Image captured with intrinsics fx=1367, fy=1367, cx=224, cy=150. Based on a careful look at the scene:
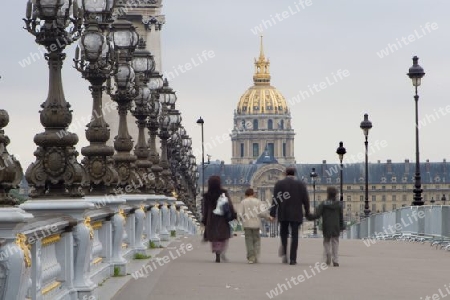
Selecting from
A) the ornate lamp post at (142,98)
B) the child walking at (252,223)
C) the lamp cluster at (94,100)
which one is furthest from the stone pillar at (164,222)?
the child walking at (252,223)

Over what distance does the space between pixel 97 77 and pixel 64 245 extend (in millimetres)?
6023

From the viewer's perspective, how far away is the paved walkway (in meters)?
18.4

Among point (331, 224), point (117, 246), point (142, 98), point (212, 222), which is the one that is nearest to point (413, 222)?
point (142, 98)

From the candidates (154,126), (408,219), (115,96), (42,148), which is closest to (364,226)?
(408,219)

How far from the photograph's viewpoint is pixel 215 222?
89.8 feet

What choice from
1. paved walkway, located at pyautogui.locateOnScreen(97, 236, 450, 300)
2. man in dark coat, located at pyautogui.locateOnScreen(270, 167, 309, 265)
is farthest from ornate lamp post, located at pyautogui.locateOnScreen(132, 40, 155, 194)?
man in dark coat, located at pyautogui.locateOnScreen(270, 167, 309, 265)

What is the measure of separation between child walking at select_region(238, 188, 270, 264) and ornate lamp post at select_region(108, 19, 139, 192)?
7.82 feet

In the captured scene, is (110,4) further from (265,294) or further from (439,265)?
(439,265)

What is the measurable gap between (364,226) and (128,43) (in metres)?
35.9

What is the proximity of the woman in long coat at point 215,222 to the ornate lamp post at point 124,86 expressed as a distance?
187 centimetres

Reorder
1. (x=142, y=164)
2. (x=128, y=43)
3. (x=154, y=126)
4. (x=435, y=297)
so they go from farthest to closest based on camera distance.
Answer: (x=154, y=126) < (x=142, y=164) < (x=128, y=43) < (x=435, y=297)

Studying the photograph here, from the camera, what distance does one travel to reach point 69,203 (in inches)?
605

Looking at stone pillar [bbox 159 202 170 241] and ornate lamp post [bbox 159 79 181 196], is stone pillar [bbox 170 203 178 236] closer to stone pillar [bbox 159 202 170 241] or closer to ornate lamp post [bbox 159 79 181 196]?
ornate lamp post [bbox 159 79 181 196]

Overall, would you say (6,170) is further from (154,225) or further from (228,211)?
(154,225)
